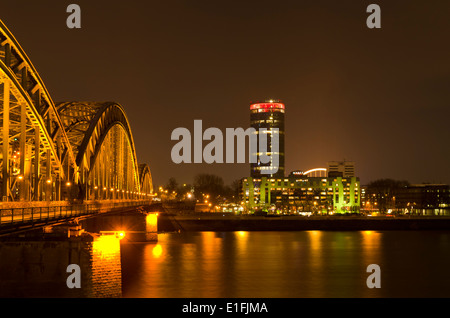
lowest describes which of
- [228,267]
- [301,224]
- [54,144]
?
[228,267]

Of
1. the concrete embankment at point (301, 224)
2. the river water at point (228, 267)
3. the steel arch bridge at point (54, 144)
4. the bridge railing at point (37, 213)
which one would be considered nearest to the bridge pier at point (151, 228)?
the river water at point (228, 267)

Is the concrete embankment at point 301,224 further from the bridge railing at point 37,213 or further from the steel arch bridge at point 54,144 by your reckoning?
the bridge railing at point 37,213

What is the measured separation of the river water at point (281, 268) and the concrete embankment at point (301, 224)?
26.0 metres

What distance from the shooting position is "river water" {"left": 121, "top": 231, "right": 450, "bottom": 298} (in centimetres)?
4681

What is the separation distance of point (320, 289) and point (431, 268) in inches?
750

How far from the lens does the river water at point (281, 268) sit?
46.8 metres

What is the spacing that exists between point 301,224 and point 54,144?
75.9 meters

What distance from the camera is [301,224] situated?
401 feet

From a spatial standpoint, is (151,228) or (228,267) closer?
(228,267)

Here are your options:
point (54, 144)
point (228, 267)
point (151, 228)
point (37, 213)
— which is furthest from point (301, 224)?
point (37, 213)

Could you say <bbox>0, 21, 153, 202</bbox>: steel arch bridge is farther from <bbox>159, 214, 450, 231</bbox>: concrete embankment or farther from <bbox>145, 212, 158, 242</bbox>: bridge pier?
<bbox>159, 214, 450, 231</bbox>: concrete embankment

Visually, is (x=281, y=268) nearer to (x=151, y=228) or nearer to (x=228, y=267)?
(x=228, y=267)
